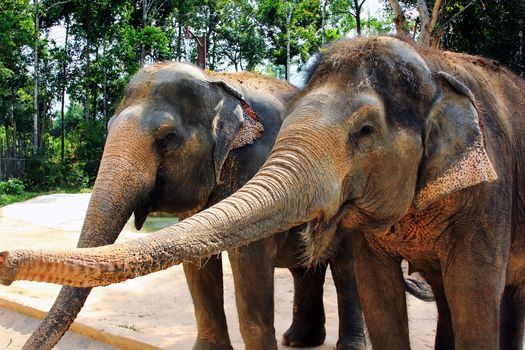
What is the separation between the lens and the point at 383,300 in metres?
3.47

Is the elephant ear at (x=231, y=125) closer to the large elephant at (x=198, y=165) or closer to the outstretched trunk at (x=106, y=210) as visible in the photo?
the large elephant at (x=198, y=165)

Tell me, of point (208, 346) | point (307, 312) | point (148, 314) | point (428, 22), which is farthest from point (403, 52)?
point (428, 22)

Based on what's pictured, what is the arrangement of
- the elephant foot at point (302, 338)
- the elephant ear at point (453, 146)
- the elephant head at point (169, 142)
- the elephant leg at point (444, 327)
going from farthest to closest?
the elephant foot at point (302, 338) → the elephant leg at point (444, 327) → the elephant head at point (169, 142) → the elephant ear at point (453, 146)

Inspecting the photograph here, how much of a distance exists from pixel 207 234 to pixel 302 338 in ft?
11.6

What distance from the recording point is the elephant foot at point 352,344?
5.26 meters

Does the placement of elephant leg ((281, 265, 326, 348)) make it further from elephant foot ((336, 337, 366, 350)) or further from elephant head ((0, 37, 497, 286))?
elephant head ((0, 37, 497, 286))

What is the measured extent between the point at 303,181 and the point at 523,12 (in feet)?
47.4

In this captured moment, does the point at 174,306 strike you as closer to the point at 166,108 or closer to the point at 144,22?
the point at 166,108

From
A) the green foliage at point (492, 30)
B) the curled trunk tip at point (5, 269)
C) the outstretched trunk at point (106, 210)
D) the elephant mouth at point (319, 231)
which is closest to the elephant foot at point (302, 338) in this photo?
the outstretched trunk at point (106, 210)

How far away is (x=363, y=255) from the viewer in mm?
3557

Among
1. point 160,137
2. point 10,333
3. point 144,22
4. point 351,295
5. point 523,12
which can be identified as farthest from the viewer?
point 144,22

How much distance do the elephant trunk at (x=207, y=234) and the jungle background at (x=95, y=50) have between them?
1523 centimetres

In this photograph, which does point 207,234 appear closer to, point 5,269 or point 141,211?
point 5,269

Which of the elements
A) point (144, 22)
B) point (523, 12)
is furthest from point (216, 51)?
point (523, 12)
